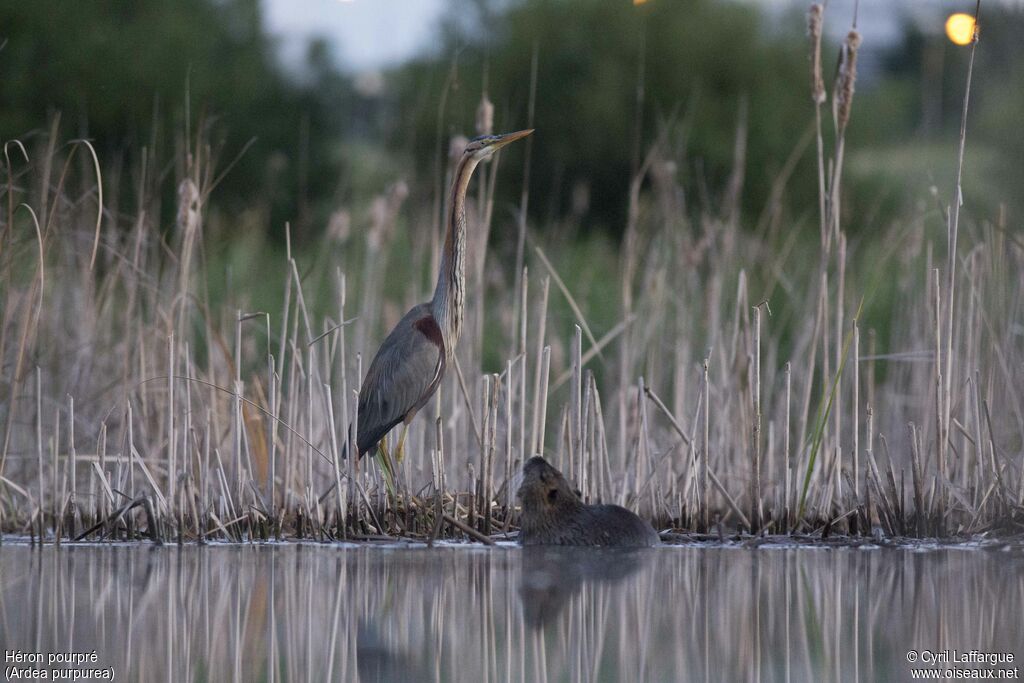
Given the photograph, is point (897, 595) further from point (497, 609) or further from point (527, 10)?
point (527, 10)

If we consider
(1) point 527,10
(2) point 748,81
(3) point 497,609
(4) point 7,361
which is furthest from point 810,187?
(3) point 497,609

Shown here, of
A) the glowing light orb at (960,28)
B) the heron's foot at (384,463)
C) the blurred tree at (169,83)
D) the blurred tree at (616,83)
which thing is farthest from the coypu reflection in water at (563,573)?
the blurred tree at (616,83)

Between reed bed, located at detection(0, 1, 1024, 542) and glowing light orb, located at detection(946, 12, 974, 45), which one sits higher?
glowing light orb, located at detection(946, 12, 974, 45)

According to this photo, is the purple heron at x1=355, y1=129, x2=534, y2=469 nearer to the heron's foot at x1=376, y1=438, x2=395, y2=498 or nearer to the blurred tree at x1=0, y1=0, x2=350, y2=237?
the heron's foot at x1=376, y1=438, x2=395, y2=498

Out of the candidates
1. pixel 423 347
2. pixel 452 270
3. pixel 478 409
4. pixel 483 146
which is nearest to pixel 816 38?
pixel 483 146

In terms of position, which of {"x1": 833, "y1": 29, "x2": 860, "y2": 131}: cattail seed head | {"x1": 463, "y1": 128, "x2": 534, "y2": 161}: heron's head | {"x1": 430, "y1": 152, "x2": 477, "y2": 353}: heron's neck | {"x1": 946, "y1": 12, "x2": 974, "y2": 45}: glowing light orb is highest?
{"x1": 946, "y1": 12, "x2": 974, "y2": 45}: glowing light orb

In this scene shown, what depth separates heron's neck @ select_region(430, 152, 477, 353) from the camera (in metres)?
6.31

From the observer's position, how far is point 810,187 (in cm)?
2197

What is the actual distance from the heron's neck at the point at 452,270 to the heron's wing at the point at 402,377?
0.28 ft

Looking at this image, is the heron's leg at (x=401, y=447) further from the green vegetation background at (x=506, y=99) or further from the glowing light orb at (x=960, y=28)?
the green vegetation background at (x=506, y=99)

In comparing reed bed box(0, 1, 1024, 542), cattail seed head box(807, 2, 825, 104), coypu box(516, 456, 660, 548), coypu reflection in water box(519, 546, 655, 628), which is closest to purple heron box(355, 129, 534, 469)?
reed bed box(0, 1, 1024, 542)

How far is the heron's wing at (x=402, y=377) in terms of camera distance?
6.12 m

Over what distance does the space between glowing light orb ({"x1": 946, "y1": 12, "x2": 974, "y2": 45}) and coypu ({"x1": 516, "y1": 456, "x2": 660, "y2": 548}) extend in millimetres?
2285

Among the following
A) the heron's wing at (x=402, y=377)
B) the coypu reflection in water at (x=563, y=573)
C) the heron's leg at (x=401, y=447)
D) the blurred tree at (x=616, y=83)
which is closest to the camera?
the coypu reflection in water at (x=563, y=573)
